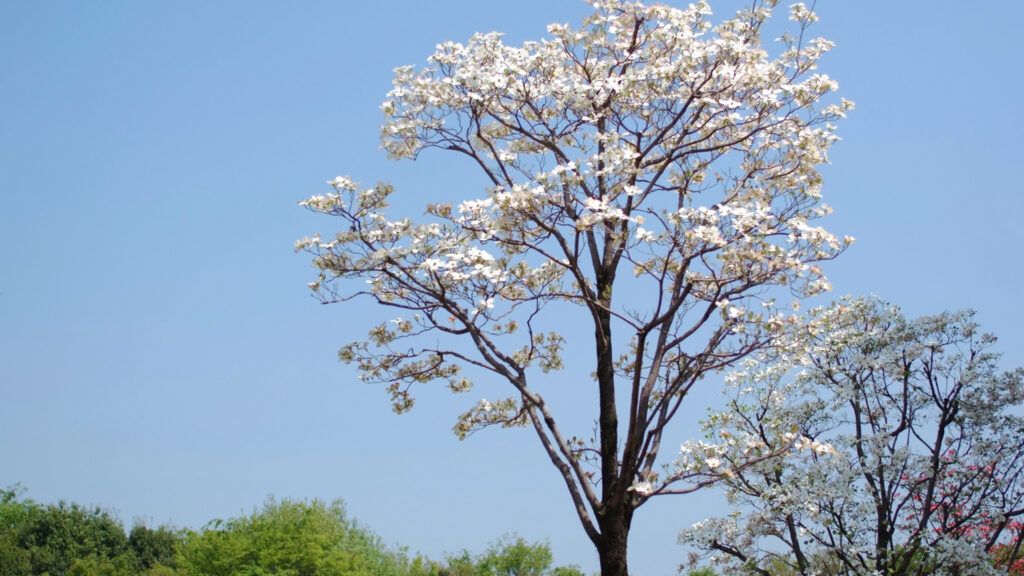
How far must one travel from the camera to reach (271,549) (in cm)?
1705

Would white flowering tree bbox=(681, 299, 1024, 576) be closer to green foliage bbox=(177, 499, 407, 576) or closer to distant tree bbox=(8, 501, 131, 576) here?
green foliage bbox=(177, 499, 407, 576)

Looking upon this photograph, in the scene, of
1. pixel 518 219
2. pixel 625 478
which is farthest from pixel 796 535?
pixel 518 219

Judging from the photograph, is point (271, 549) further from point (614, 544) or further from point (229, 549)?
point (614, 544)

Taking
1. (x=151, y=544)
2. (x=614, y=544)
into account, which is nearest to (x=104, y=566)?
(x=151, y=544)

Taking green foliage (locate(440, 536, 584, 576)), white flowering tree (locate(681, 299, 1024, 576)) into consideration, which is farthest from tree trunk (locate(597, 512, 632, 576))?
green foliage (locate(440, 536, 584, 576))

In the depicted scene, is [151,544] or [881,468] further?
[151,544]

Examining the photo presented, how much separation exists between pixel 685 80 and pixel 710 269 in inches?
75.1

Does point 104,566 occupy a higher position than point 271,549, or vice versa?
point 104,566

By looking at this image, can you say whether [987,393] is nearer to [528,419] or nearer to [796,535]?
[796,535]

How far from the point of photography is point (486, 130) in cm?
1136

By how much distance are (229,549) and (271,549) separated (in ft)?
2.88

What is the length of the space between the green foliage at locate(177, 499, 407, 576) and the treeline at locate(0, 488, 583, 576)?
0.02 metres

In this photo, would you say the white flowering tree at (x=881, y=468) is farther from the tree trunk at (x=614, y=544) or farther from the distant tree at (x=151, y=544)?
the distant tree at (x=151, y=544)

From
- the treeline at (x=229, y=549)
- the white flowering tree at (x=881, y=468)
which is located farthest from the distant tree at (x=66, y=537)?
the white flowering tree at (x=881, y=468)
